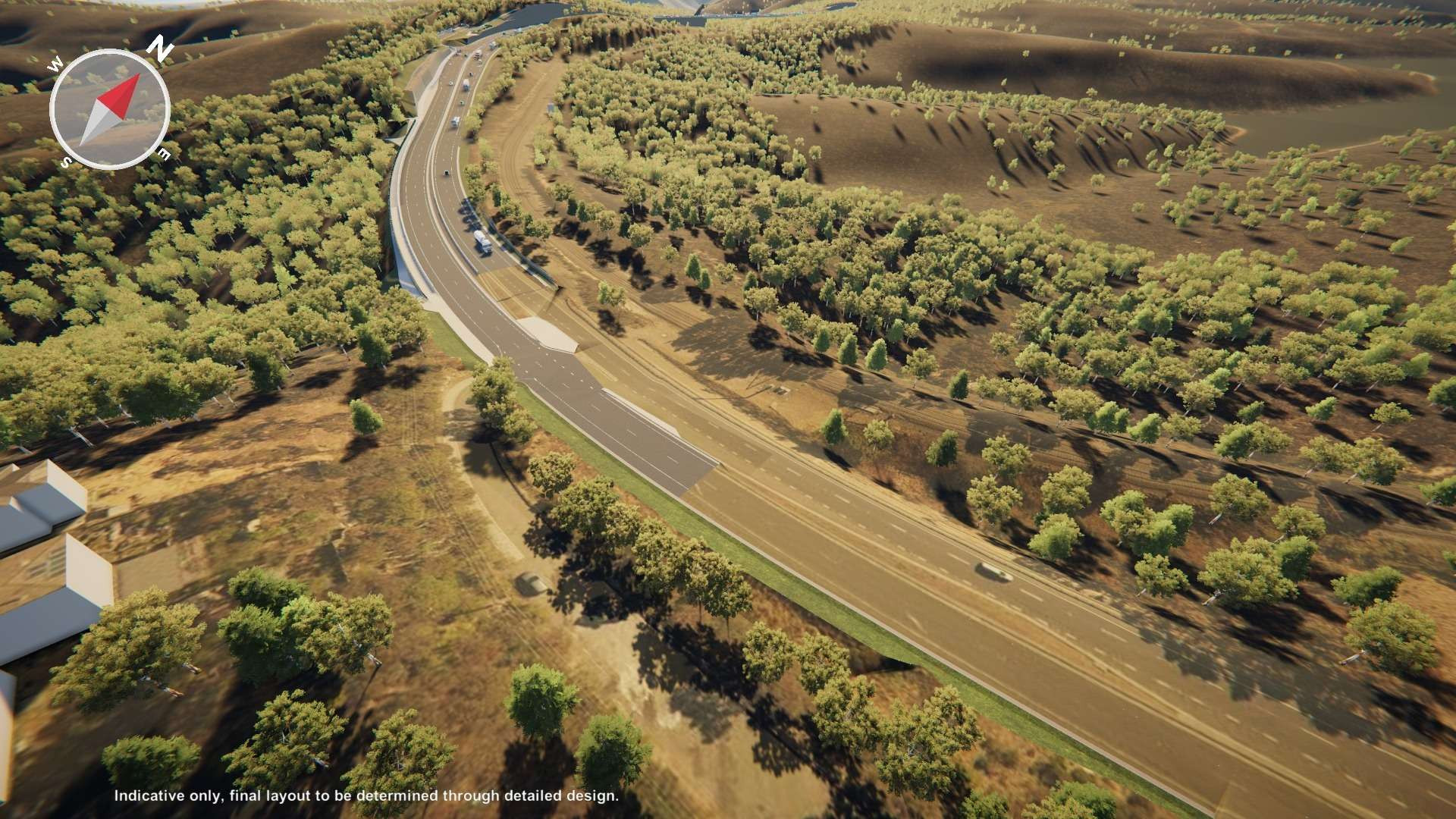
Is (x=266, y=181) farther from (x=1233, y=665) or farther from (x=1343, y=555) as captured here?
(x=1343, y=555)

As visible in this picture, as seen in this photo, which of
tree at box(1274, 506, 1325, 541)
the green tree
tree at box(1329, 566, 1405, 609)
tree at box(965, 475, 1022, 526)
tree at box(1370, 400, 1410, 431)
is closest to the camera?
the green tree

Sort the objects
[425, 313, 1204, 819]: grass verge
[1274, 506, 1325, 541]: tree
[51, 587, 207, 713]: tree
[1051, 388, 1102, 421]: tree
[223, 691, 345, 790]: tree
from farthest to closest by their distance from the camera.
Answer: [1051, 388, 1102, 421]: tree, [1274, 506, 1325, 541]: tree, [425, 313, 1204, 819]: grass verge, [51, 587, 207, 713]: tree, [223, 691, 345, 790]: tree

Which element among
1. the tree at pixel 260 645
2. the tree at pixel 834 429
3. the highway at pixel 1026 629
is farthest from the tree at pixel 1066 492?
the tree at pixel 260 645

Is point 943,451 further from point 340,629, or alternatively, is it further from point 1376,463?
point 340,629

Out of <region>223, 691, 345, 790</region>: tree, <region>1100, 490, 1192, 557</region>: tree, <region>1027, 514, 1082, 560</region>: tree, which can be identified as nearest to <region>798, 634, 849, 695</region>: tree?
<region>1027, 514, 1082, 560</region>: tree

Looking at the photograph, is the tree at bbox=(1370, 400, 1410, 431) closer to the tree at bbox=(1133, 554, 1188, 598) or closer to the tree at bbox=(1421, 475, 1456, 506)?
the tree at bbox=(1421, 475, 1456, 506)

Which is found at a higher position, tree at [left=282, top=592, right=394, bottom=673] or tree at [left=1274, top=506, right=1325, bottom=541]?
tree at [left=282, top=592, right=394, bottom=673]

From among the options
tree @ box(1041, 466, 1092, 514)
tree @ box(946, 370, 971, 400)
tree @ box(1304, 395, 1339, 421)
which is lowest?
tree @ box(1041, 466, 1092, 514)
